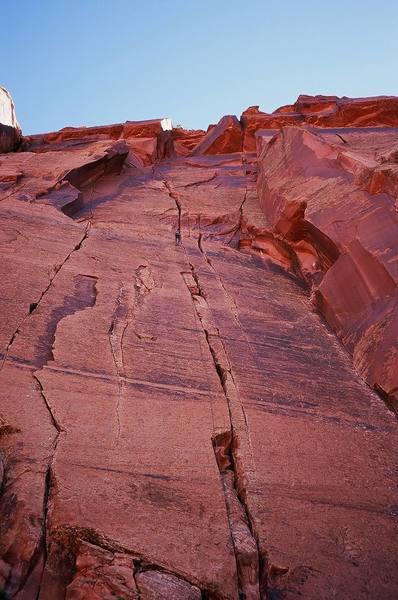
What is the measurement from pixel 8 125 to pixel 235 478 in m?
15.9

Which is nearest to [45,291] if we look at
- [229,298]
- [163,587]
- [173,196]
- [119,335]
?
[119,335]

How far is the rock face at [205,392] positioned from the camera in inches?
137

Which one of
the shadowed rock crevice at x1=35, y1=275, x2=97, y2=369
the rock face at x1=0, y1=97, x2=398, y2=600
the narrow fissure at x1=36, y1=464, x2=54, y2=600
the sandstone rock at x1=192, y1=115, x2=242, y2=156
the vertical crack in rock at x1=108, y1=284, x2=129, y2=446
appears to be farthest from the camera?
the sandstone rock at x1=192, y1=115, x2=242, y2=156

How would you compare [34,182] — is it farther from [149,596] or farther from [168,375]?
[149,596]

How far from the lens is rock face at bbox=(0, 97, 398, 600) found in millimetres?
3482

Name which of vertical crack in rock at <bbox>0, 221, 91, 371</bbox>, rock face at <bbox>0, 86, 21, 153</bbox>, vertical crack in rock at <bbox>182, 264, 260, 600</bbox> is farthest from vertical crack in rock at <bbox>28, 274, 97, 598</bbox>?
rock face at <bbox>0, 86, 21, 153</bbox>

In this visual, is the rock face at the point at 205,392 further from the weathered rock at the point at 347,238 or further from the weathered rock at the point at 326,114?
the weathered rock at the point at 326,114

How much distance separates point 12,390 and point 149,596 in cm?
241

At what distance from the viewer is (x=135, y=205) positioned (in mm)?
12125

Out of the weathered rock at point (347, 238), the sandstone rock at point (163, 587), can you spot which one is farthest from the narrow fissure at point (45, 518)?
the weathered rock at point (347, 238)

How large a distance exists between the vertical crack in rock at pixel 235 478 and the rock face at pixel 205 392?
0.06ft

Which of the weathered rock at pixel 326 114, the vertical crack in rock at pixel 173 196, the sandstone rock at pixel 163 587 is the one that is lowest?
the sandstone rock at pixel 163 587

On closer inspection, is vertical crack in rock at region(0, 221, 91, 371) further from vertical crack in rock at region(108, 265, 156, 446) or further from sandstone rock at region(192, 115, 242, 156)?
sandstone rock at region(192, 115, 242, 156)

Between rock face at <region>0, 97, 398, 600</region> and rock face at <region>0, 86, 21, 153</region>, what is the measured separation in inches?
211
